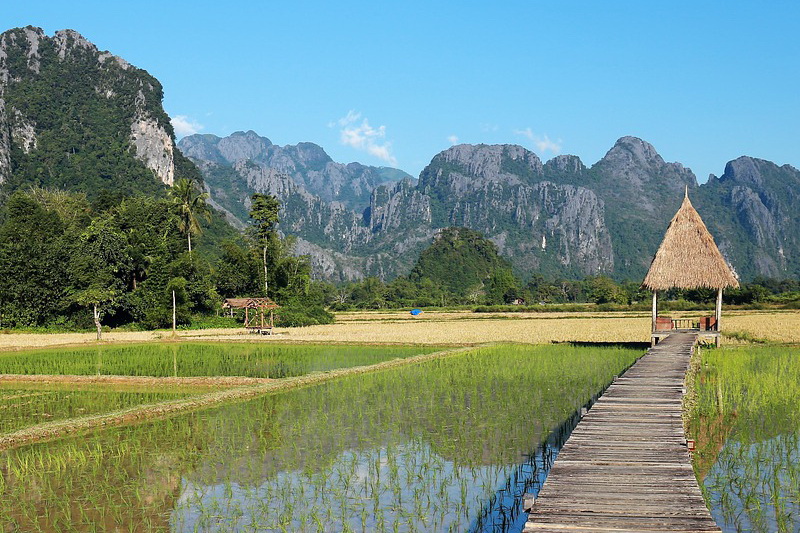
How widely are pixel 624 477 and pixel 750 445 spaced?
168 inches

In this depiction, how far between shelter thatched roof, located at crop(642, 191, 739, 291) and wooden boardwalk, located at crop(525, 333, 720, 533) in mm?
14993

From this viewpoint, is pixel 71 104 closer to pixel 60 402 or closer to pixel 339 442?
pixel 60 402

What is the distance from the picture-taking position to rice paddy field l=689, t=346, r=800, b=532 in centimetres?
722

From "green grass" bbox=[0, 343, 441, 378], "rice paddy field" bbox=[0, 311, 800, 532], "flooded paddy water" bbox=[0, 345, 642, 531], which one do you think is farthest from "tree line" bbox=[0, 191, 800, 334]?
"flooded paddy water" bbox=[0, 345, 642, 531]

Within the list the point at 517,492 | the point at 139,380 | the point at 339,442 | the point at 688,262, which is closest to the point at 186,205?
the point at 139,380

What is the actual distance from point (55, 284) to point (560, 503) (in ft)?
137

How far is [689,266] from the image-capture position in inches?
995

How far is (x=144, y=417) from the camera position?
1295 cm

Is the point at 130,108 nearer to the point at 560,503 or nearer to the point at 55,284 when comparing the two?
the point at 55,284

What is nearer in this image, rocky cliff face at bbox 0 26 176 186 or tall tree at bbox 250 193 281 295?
tall tree at bbox 250 193 281 295

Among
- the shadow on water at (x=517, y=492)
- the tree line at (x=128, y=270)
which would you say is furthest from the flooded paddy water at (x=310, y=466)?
the tree line at (x=128, y=270)

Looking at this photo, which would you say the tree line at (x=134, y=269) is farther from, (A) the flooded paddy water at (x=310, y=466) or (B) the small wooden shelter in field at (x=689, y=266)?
(A) the flooded paddy water at (x=310, y=466)

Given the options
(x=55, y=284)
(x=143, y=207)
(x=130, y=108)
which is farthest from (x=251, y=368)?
(x=130, y=108)

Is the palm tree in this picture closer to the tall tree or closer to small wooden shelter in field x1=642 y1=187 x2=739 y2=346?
the tall tree
